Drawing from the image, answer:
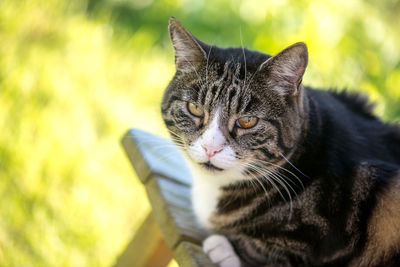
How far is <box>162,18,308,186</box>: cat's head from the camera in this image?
1.12m

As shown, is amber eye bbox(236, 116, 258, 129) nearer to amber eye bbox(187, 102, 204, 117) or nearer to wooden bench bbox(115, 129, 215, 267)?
amber eye bbox(187, 102, 204, 117)

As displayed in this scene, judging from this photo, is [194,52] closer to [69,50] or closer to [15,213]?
[15,213]

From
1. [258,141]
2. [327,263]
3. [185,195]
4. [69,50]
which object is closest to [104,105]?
[69,50]

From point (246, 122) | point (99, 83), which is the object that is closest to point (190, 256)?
point (246, 122)

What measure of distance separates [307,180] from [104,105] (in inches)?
80.7

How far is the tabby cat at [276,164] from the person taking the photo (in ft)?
3.49

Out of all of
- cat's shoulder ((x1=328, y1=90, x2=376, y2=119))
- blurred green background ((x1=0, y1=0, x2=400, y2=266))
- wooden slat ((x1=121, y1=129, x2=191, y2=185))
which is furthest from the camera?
blurred green background ((x1=0, y1=0, x2=400, y2=266))

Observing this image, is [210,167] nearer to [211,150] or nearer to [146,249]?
[211,150]

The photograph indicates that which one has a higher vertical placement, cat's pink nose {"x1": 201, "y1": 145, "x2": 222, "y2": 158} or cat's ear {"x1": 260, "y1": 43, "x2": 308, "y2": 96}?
cat's ear {"x1": 260, "y1": 43, "x2": 308, "y2": 96}

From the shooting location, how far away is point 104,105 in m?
2.93

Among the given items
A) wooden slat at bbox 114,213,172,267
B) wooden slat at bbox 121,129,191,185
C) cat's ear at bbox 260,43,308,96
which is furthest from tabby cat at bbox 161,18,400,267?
wooden slat at bbox 114,213,172,267

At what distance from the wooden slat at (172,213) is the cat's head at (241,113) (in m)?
0.14

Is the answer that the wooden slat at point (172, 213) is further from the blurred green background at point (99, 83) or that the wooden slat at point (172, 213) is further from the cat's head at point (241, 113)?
the blurred green background at point (99, 83)

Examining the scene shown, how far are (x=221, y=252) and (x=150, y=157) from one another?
39 centimetres
